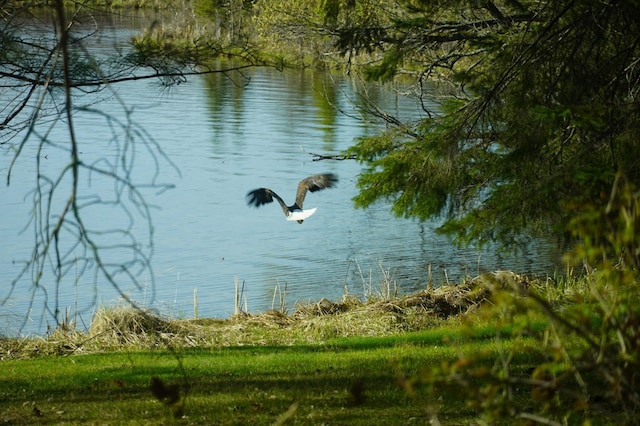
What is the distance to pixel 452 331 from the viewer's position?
9.56 metres

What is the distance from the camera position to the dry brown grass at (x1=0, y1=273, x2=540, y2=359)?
962 cm

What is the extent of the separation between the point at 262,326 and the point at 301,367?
10.4 feet

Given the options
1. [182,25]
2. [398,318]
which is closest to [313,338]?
[398,318]

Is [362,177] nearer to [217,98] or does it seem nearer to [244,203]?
[244,203]

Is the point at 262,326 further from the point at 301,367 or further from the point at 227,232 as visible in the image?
the point at 227,232

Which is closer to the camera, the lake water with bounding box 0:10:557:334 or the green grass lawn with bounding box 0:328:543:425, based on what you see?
the green grass lawn with bounding box 0:328:543:425

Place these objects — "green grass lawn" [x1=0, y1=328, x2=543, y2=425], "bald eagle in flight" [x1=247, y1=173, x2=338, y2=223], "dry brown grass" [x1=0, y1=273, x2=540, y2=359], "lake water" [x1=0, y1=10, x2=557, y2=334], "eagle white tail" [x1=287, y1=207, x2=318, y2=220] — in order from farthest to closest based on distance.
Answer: "eagle white tail" [x1=287, y1=207, x2=318, y2=220] → "lake water" [x1=0, y1=10, x2=557, y2=334] → "bald eagle in flight" [x1=247, y1=173, x2=338, y2=223] → "dry brown grass" [x1=0, y1=273, x2=540, y2=359] → "green grass lawn" [x1=0, y1=328, x2=543, y2=425]

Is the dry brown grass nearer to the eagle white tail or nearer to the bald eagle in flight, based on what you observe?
the bald eagle in flight

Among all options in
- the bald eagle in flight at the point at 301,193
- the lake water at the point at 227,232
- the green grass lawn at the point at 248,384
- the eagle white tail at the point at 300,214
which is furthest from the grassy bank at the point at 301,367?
the eagle white tail at the point at 300,214

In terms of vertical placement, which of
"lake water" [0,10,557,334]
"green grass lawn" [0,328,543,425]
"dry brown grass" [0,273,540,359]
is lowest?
"lake water" [0,10,557,334]

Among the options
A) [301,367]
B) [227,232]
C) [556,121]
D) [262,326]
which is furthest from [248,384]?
[227,232]

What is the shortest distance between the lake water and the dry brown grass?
48 cm

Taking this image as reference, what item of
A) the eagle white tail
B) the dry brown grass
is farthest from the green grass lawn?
the eagle white tail

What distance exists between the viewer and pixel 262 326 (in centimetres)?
1071
